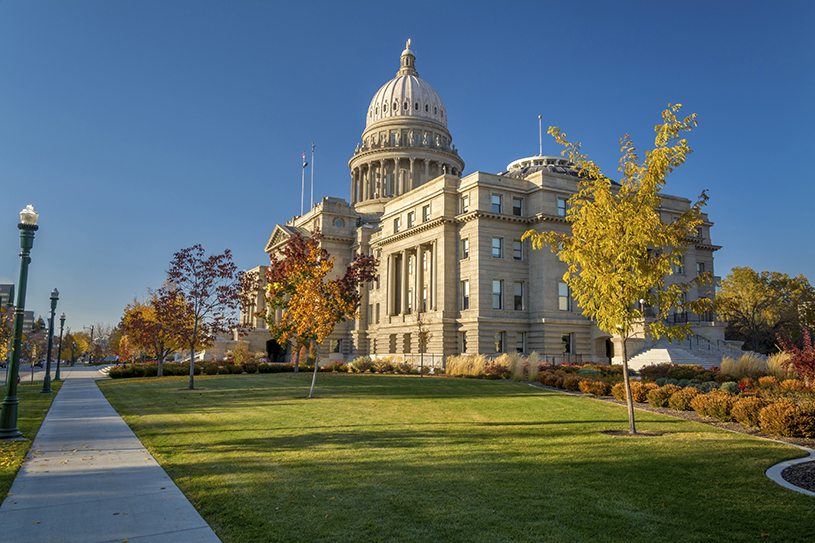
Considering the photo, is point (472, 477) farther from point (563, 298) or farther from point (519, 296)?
point (563, 298)

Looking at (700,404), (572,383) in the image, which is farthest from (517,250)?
(700,404)

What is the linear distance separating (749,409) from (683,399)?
3.24 meters

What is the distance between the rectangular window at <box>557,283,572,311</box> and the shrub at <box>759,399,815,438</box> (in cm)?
3718

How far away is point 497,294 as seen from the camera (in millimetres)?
51375

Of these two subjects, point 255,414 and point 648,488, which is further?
point 255,414

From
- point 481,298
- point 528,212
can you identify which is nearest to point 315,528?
point 481,298

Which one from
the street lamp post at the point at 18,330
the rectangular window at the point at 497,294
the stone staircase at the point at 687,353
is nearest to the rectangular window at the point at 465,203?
the rectangular window at the point at 497,294

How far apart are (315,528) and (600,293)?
10.2m

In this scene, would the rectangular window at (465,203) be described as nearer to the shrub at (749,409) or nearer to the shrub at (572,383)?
the shrub at (572,383)

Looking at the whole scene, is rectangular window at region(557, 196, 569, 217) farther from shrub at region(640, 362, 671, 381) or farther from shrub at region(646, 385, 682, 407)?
shrub at region(646, 385, 682, 407)

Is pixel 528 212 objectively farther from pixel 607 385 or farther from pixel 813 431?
pixel 813 431

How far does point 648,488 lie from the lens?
8.78 meters

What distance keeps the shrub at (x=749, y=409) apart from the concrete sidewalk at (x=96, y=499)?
554 inches

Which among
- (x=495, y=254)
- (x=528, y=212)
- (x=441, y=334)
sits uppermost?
(x=528, y=212)
